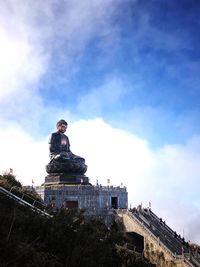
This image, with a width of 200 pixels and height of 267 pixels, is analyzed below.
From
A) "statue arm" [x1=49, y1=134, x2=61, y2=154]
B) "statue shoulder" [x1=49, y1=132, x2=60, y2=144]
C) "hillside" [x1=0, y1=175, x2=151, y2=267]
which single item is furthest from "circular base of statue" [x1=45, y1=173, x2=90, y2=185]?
"hillside" [x1=0, y1=175, x2=151, y2=267]

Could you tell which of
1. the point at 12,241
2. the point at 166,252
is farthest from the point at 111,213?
the point at 12,241

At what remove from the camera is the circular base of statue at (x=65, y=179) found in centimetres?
3791

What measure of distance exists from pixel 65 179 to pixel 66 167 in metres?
1.58

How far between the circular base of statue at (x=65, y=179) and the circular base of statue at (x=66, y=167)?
58 centimetres

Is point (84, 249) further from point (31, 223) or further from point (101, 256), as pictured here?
point (31, 223)

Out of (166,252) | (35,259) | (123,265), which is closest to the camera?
(35,259)

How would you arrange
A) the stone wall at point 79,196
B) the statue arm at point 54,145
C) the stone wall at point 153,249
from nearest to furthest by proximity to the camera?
the stone wall at point 153,249, the stone wall at point 79,196, the statue arm at point 54,145

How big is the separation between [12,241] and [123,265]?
430 centimetres

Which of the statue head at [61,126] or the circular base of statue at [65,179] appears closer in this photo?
the circular base of statue at [65,179]

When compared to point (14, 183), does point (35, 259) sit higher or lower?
lower

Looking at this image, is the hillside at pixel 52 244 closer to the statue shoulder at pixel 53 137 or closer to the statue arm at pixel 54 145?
the statue arm at pixel 54 145

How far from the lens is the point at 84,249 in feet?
32.8

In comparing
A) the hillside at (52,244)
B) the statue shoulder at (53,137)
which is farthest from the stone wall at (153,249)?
the statue shoulder at (53,137)

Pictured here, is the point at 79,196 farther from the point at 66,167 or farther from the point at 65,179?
the point at 66,167
